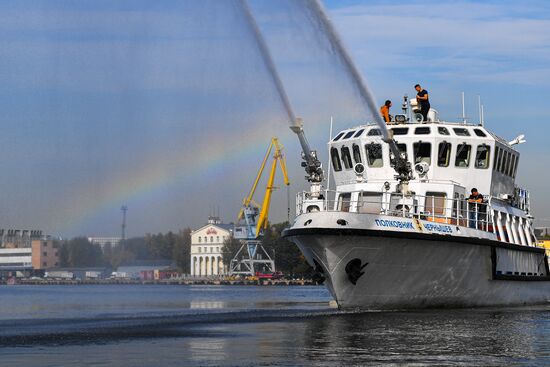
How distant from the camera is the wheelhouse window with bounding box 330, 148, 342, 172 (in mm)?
50000

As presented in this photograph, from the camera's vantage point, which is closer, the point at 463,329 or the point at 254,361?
the point at 254,361

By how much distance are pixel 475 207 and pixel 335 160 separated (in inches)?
301

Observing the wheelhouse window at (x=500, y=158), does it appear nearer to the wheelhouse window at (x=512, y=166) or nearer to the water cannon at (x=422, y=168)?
the wheelhouse window at (x=512, y=166)

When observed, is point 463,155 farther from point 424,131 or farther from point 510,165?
point 510,165

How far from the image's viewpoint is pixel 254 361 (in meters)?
24.6

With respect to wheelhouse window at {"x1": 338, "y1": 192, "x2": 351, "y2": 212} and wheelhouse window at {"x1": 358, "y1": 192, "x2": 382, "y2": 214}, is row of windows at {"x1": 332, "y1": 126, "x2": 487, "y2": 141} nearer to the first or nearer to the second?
wheelhouse window at {"x1": 338, "y1": 192, "x2": 351, "y2": 212}

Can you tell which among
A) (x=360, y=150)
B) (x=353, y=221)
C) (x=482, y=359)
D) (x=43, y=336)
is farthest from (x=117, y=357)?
(x=360, y=150)

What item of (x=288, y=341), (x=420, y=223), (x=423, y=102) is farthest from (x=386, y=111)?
Answer: (x=288, y=341)

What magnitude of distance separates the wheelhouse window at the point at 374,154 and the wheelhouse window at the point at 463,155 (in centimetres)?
366

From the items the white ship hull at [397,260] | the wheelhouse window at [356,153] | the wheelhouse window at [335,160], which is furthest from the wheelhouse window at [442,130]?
the wheelhouse window at [335,160]

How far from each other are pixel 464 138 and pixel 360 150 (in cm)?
499

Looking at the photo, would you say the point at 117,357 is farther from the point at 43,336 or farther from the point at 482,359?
the point at 482,359

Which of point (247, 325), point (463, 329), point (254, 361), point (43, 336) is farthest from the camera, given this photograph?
point (247, 325)

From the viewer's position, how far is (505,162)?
5128 centimetres
